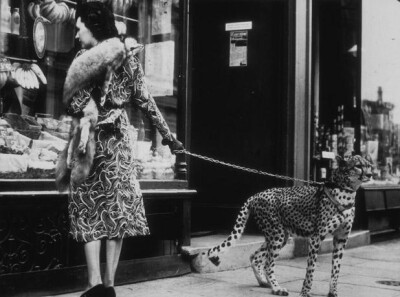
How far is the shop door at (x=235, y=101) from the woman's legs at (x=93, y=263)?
13.4 ft

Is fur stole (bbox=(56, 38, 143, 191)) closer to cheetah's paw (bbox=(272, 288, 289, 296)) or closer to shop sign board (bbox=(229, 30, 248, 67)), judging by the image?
cheetah's paw (bbox=(272, 288, 289, 296))

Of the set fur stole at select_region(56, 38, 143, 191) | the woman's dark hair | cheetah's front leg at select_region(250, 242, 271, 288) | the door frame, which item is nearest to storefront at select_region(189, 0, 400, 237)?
the door frame

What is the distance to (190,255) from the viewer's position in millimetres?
6949

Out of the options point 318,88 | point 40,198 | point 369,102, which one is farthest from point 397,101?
point 40,198

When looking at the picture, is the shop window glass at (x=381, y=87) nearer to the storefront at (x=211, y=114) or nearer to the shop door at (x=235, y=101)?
the storefront at (x=211, y=114)

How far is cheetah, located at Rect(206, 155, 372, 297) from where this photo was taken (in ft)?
18.9

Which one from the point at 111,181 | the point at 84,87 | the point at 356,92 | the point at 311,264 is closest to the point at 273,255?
the point at 311,264

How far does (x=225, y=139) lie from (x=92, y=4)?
4215mm

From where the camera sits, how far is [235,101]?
8.76 metres

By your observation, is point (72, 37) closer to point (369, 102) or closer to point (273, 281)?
point (273, 281)

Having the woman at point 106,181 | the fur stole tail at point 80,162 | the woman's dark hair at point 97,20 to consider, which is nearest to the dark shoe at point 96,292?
the woman at point 106,181

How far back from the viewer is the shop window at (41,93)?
18.8 ft

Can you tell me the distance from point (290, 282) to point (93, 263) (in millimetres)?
2803

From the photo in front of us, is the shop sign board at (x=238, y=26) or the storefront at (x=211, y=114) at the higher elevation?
the shop sign board at (x=238, y=26)
